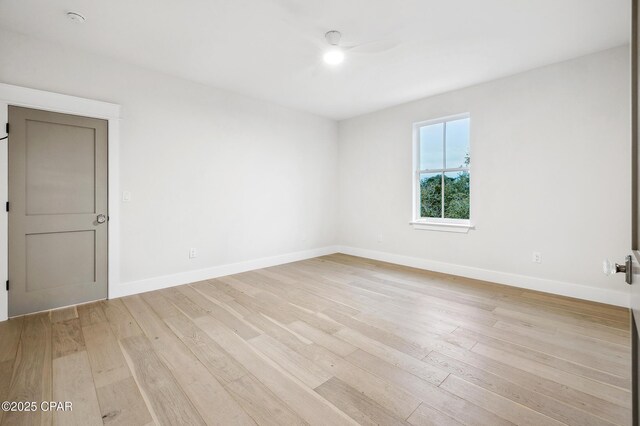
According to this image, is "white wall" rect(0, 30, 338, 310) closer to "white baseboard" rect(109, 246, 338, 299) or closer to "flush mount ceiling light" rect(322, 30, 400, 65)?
"white baseboard" rect(109, 246, 338, 299)

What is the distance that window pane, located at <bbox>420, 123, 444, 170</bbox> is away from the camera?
4.51 metres

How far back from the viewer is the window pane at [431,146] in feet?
14.8

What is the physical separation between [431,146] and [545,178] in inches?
63.4

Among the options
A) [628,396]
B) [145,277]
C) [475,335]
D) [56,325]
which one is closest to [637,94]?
[628,396]

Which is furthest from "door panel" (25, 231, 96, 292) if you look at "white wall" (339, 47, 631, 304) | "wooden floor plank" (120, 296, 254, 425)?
"white wall" (339, 47, 631, 304)

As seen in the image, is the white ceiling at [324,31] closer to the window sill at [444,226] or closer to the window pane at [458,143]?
the window pane at [458,143]

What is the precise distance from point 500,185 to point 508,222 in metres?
0.49

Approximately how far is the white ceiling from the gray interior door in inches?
35.7

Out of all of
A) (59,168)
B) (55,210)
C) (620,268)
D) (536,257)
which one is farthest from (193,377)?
(536,257)

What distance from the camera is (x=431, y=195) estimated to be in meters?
4.64

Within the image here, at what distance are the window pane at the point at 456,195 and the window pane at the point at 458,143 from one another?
164 millimetres

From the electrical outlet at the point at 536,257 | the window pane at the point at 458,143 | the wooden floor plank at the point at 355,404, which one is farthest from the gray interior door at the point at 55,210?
the electrical outlet at the point at 536,257

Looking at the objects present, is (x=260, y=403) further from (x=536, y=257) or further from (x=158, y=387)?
(x=536, y=257)

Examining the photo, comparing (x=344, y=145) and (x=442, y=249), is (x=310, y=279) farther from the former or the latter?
(x=344, y=145)
